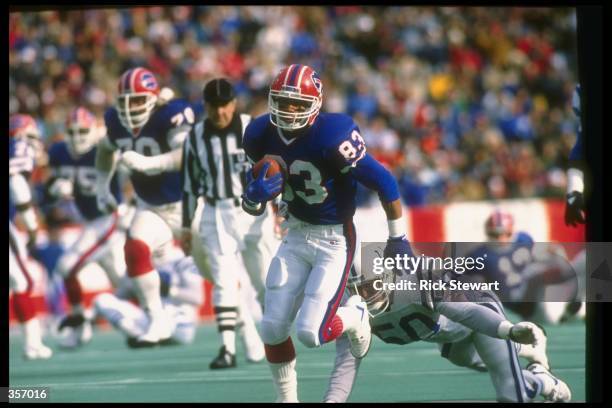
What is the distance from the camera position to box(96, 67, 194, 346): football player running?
24.9 feet

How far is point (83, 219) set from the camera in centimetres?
907

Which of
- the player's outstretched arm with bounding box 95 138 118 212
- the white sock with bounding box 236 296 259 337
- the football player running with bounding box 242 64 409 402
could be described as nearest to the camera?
the football player running with bounding box 242 64 409 402

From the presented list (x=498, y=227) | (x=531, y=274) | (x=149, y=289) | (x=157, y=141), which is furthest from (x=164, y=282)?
(x=531, y=274)

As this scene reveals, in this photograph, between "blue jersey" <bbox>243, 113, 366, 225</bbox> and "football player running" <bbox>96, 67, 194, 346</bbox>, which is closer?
"blue jersey" <bbox>243, 113, 366, 225</bbox>

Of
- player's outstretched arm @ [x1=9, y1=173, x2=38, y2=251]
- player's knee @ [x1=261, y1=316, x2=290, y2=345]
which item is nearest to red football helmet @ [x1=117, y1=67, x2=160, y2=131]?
player's outstretched arm @ [x1=9, y1=173, x2=38, y2=251]

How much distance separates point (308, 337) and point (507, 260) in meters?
2.65

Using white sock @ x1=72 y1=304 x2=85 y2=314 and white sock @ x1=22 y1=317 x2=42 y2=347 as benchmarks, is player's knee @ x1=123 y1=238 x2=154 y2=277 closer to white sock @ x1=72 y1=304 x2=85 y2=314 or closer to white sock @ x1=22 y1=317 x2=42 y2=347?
white sock @ x1=22 y1=317 x2=42 y2=347

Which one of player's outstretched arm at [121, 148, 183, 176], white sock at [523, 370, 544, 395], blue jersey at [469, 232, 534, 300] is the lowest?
white sock at [523, 370, 544, 395]

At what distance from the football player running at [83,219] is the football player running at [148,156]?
66 cm

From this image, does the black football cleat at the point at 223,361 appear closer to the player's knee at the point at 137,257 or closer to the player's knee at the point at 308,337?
the player's knee at the point at 137,257

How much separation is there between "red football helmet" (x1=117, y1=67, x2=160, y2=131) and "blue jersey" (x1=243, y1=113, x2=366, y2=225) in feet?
8.26

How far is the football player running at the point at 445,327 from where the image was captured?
4949 millimetres

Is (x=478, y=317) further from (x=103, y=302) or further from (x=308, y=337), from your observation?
(x=103, y=302)
